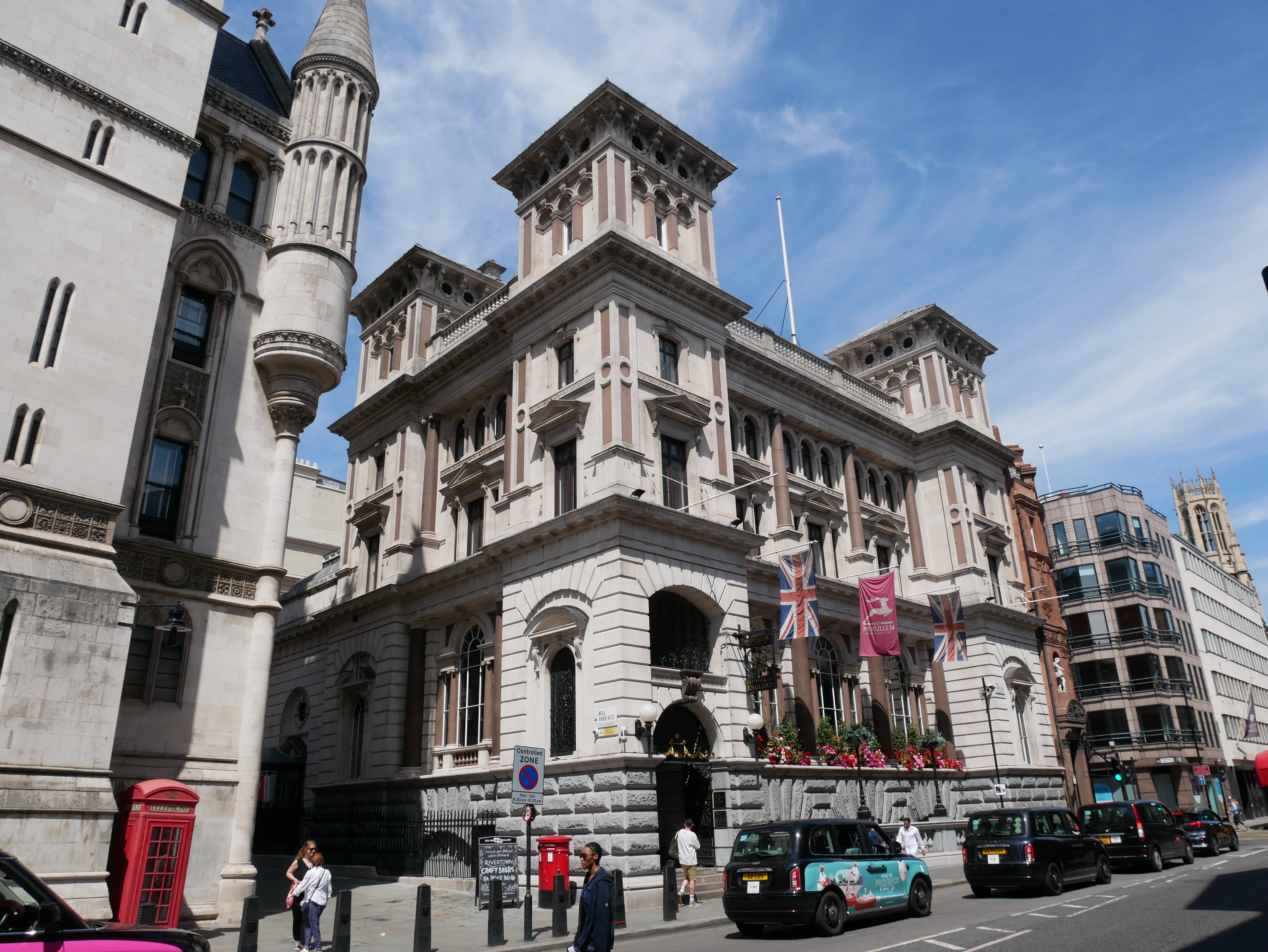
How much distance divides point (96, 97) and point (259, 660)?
13785mm

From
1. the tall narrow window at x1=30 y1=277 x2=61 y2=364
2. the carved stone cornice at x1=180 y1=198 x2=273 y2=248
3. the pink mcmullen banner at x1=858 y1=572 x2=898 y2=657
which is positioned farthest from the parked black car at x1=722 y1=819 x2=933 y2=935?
the carved stone cornice at x1=180 y1=198 x2=273 y2=248

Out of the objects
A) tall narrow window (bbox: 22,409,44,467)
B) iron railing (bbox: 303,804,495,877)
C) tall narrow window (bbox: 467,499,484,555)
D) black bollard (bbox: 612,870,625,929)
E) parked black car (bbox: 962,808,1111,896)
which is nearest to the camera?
black bollard (bbox: 612,870,625,929)

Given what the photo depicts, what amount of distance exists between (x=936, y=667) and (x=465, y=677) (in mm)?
20722

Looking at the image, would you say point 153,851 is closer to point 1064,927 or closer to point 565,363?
point 1064,927

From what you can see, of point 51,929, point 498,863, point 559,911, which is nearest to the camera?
point 51,929

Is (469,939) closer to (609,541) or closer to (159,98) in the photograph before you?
(609,541)

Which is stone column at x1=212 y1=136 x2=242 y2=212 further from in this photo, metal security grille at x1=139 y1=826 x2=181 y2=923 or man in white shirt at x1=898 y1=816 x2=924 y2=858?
man in white shirt at x1=898 y1=816 x2=924 y2=858

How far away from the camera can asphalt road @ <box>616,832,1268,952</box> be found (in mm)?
12320

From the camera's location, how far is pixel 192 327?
22.9 metres

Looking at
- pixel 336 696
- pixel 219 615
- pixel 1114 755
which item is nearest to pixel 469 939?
pixel 219 615

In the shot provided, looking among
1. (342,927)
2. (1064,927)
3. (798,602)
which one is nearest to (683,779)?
(798,602)

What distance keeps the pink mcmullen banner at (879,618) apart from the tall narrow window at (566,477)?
947 centimetres

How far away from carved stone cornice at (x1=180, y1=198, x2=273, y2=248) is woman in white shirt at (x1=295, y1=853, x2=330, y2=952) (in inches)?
669

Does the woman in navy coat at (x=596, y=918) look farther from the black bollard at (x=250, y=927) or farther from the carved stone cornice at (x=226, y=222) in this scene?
the carved stone cornice at (x=226, y=222)
